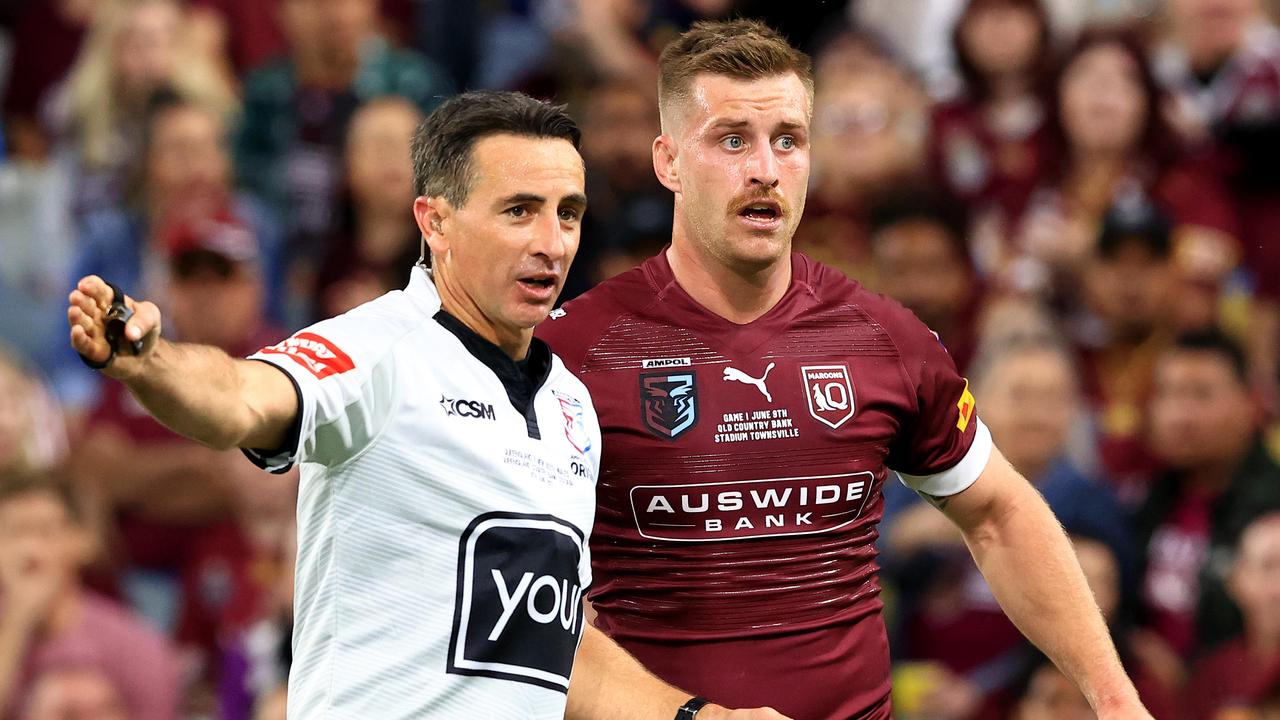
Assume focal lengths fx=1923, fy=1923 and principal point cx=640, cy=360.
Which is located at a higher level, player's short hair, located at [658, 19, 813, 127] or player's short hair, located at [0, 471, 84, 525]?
player's short hair, located at [658, 19, 813, 127]

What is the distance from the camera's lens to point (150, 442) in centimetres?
840

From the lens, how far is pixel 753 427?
4680mm

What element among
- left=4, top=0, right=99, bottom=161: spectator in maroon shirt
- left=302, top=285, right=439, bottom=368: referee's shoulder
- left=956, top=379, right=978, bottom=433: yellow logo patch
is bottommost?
left=956, top=379, right=978, bottom=433: yellow logo patch

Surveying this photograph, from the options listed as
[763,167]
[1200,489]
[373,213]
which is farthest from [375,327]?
[373,213]

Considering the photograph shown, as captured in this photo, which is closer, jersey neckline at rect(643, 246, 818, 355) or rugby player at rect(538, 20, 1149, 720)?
rugby player at rect(538, 20, 1149, 720)

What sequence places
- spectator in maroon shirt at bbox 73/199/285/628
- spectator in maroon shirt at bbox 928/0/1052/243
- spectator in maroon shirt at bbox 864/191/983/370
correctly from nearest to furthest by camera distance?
spectator in maroon shirt at bbox 73/199/285/628
spectator in maroon shirt at bbox 864/191/983/370
spectator in maroon shirt at bbox 928/0/1052/243

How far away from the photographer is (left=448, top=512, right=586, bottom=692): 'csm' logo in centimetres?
376

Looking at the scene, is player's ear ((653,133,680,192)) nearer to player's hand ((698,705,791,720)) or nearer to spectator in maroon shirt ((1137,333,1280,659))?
player's hand ((698,705,791,720))

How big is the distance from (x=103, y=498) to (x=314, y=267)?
5.60 feet

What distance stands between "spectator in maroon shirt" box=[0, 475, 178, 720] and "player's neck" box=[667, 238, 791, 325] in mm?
3465

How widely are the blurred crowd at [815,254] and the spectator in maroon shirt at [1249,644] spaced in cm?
1

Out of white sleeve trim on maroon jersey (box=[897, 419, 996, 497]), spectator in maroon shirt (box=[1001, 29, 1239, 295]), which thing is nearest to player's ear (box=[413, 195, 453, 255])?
white sleeve trim on maroon jersey (box=[897, 419, 996, 497])

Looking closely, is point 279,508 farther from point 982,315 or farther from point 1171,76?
point 1171,76

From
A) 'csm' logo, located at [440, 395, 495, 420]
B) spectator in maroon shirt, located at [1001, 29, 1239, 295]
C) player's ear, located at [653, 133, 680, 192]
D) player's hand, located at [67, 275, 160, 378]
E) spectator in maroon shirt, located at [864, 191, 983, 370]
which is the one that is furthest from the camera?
spectator in maroon shirt, located at [1001, 29, 1239, 295]
